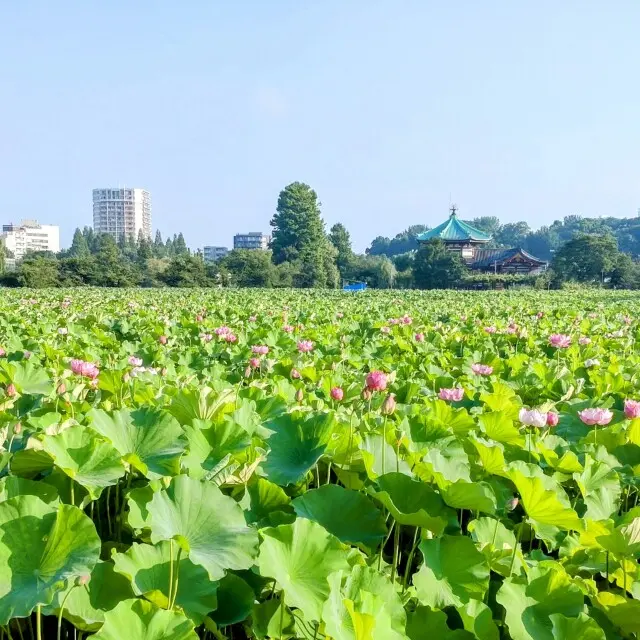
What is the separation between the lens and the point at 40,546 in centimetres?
73

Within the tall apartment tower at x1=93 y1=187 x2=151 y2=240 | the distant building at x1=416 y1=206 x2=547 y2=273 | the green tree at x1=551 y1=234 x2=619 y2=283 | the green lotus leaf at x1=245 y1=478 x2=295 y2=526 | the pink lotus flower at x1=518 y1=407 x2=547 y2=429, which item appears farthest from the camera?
the tall apartment tower at x1=93 y1=187 x2=151 y2=240

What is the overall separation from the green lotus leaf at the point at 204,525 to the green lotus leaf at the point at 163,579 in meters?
0.02

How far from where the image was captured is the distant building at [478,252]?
47.3m

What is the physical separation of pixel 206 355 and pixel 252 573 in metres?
2.49

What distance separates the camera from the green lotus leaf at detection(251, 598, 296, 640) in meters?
0.74

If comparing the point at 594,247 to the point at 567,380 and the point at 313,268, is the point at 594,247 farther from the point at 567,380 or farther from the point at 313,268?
the point at 567,380

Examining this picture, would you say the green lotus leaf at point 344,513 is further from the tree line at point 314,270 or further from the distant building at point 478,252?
the distant building at point 478,252

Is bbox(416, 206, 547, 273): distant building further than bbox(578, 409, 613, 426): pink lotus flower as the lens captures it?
Yes

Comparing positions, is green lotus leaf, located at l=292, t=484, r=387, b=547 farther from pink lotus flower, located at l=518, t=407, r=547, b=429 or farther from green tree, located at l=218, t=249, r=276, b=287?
green tree, located at l=218, t=249, r=276, b=287

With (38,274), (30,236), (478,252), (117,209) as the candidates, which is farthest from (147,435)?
(117,209)

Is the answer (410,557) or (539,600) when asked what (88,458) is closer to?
(410,557)

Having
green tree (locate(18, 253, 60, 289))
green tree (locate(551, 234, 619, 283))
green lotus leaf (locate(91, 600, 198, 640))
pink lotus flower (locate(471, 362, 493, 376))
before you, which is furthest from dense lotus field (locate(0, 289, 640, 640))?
green tree (locate(551, 234, 619, 283))

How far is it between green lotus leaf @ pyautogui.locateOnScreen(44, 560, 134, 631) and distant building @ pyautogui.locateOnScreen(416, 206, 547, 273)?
151ft

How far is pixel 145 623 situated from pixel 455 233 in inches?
2105
